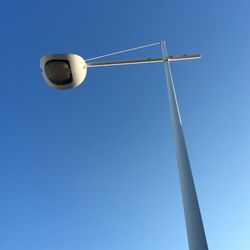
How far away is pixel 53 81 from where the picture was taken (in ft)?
19.0

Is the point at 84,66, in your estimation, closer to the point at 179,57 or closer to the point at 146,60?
the point at 146,60

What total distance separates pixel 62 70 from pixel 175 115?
6.40 ft

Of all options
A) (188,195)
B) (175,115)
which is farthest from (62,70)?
(188,195)

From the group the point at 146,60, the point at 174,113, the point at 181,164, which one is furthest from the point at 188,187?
the point at 146,60

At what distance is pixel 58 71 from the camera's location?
5.66 meters

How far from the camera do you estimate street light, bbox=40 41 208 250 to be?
3.84 m

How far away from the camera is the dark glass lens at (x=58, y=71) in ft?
18.5

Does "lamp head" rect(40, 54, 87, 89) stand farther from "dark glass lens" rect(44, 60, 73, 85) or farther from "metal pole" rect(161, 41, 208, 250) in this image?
"metal pole" rect(161, 41, 208, 250)

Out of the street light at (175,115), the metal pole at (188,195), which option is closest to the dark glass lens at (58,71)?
the street light at (175,115)

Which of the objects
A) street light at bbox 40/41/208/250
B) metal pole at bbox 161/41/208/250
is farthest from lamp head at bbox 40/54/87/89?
metal pole at bbox 161/41/208/250

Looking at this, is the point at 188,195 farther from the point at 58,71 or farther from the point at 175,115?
the point at 58,71

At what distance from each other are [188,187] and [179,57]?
353 centimetres

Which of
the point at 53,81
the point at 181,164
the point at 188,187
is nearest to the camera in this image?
the point at 188,187

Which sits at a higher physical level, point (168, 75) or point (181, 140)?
point (168, 75)
